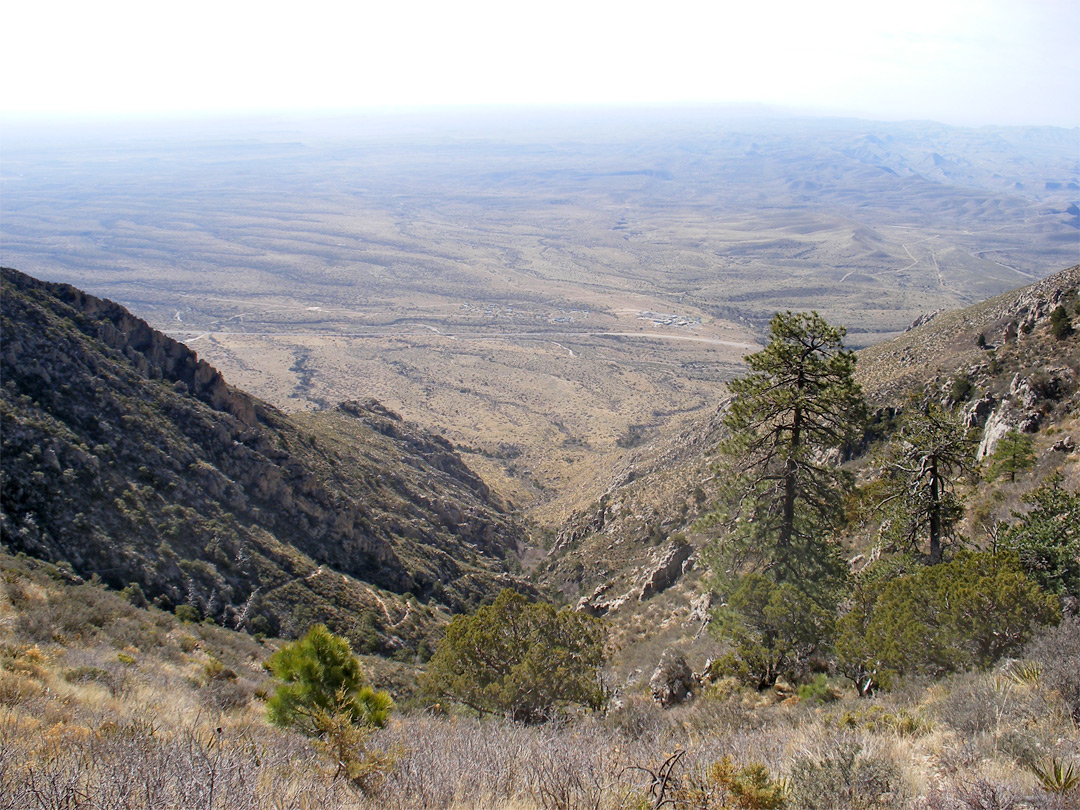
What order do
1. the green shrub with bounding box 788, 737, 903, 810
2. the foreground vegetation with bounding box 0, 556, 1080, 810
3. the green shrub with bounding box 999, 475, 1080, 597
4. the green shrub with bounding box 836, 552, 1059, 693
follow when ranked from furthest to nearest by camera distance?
Result: the green shrub with bounding box 999, 475, 1080, 597 → the green shrub with bounding box 836, 552, 1059, 693 → the green shrub with bounding box 788, 737, 903, 810 → the foreground vegetation with bounding box 0, 556, 1080, 810

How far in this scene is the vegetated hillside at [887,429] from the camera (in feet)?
53.6

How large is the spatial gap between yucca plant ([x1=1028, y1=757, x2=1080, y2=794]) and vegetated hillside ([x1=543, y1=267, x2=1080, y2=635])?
9.96 m

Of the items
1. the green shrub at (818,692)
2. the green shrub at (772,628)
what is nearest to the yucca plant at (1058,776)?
the green shrub at (818,692)

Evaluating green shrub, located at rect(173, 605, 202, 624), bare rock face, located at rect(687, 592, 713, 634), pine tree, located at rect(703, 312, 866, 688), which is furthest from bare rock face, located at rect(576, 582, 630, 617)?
green shrub, located at rect(173, 605, 202, 624)

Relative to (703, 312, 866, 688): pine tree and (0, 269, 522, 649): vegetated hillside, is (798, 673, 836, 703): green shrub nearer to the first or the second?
(703, 312, 866, 688): pine tree

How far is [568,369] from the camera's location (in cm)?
7569

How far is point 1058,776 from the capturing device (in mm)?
4496

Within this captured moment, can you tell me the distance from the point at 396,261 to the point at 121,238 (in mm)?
76032

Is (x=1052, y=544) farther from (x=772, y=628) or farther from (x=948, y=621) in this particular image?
(x=772, y=628)

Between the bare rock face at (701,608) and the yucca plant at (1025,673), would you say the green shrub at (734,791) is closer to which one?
the yucca plant at (1025,673)

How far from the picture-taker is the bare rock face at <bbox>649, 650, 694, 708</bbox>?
38.3ft

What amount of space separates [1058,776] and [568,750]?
170 inches

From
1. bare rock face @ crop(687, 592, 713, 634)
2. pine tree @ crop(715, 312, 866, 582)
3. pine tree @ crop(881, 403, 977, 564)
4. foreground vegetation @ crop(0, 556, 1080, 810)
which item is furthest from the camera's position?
bare rock face @ crop(687, 592, 713, 634)

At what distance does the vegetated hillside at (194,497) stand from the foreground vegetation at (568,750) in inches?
289
